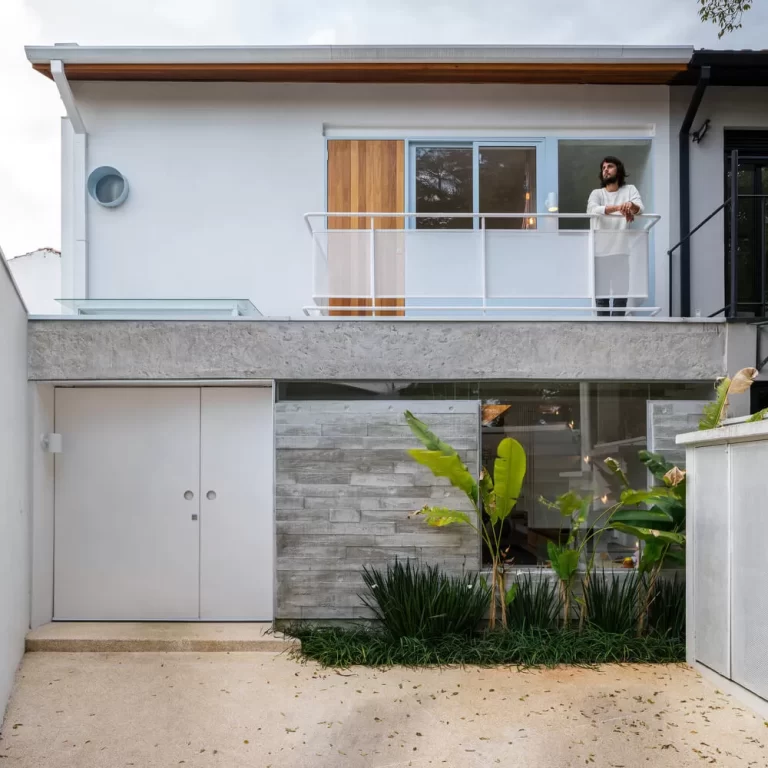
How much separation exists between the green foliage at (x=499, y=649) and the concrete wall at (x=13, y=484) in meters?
2.38

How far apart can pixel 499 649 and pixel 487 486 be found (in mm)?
1443

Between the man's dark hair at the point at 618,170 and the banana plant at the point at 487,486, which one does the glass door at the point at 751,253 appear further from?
the banana plant at the point at 487,486

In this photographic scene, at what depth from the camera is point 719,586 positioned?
19.7 ft

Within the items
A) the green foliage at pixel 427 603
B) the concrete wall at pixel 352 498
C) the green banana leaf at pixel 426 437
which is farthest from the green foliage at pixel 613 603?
the green banana leaf at pixel 426 437

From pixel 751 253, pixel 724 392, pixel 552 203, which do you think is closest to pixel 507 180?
pixel 552 203

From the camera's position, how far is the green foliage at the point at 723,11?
23.3ft

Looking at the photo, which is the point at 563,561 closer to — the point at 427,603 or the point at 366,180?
the point at 427,603

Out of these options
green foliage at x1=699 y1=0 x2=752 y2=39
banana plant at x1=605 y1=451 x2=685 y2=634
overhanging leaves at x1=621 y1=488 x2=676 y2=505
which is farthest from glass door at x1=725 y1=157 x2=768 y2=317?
overhanging leaves at x1=621 y1=488 x2=676 y2=505

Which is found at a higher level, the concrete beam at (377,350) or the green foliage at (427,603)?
the concrete beam at (377,350)

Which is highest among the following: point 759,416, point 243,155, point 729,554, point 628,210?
point 243,155

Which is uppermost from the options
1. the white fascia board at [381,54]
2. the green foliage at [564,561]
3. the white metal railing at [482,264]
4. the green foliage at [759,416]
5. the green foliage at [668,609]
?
the white fascia board at [381,54]

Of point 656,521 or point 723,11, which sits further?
point 723,11

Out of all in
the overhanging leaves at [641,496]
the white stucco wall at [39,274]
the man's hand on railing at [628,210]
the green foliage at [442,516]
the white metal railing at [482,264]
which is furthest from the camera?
the white stucco wall at [39,274]

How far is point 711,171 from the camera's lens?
8773 millimetres
